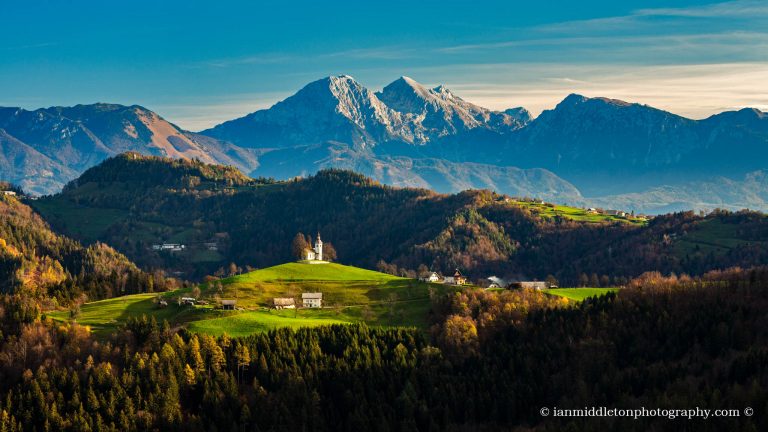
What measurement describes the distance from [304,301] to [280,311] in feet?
26.8

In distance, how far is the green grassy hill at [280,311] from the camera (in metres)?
147

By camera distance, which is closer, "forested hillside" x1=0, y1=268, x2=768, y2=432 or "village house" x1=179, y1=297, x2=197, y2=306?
"forested hillside" x1=0, y1=268, x2=768, y2=432

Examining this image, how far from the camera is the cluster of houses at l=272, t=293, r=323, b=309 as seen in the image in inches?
6378

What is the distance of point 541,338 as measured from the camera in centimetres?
13788

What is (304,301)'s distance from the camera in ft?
543

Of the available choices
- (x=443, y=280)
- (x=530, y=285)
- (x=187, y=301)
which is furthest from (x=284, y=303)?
(x=530, y=285)

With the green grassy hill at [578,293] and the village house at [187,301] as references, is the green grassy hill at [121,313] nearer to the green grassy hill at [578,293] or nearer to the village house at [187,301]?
the village house at [187,301]

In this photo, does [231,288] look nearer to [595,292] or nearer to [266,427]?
[266,427]

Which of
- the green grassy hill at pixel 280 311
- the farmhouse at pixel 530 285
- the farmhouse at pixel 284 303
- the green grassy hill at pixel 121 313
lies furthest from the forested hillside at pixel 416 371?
the farmhouse at pixel 530 285

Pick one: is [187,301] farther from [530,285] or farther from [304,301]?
[530,285]

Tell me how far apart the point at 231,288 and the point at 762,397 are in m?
106

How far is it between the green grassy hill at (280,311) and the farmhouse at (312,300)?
4.78ft

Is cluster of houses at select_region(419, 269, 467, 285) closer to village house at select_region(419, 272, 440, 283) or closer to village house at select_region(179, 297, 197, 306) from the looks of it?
village house at select_region(419, 272, 440, 283)

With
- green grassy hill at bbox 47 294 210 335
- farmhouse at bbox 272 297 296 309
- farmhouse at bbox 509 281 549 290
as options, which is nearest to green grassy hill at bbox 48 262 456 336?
green grassy hill at bbox 47 294 210 335
